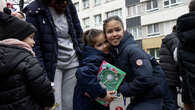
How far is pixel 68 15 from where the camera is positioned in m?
2.46

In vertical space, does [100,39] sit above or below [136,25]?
below

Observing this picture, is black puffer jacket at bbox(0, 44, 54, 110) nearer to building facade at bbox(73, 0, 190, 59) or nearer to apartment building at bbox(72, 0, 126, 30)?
building facade at bbox(73, 0, 190, 59)

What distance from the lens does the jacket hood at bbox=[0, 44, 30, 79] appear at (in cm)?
168

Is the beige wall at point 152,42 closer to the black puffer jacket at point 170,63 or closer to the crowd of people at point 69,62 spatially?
the black puffer jacket at point 170,63

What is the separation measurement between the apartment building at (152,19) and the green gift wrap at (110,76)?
59.0 ft

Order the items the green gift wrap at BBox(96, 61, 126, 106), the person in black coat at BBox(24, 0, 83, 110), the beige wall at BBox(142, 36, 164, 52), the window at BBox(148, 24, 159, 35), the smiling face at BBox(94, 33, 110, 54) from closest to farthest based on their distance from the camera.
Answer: the green gift wrap at BBox(96, 61, 126, 106)
the person in black coat at BBox(24, 0, 83, 110)
the smiling face at BBox(94, 33, 110, 54)
the beige wall at BBox(142, 36, 164, 52)
the window at BBox(148, 24, 159, 35)

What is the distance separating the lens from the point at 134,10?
71.8 ft

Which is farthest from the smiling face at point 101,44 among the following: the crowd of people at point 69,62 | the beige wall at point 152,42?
the beige wall at point 152,42

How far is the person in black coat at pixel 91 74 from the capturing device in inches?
84.4

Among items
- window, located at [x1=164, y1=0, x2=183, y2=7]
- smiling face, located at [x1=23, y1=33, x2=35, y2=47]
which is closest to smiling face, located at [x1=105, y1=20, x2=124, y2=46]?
smiling face, located at [x1=23, y1=33, x2=35, y2=47]

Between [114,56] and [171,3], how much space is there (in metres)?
18.6

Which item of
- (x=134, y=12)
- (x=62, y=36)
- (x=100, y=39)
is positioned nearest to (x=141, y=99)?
(x=100, y=39)

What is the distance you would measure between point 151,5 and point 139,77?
1974 cm

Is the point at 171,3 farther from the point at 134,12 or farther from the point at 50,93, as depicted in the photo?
the point at 50,93
